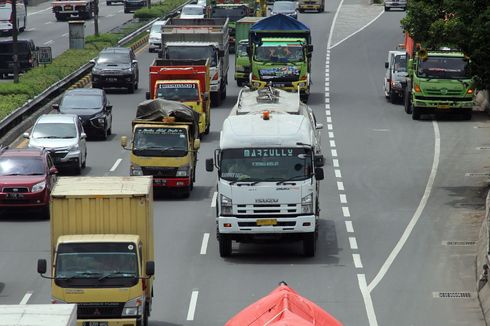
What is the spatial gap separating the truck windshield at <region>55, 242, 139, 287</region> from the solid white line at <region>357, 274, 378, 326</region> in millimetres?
4704

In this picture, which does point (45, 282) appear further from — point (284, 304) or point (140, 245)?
point (284, 304)

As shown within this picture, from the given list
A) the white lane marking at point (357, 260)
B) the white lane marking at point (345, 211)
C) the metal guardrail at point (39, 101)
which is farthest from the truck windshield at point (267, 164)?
the metal guardrail at point (39, 101)

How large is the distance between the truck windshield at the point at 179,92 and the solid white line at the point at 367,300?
1888cm

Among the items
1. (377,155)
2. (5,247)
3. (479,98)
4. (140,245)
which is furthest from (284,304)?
(479,98)

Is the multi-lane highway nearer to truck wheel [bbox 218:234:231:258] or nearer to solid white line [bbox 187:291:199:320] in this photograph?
solid white line [bbox 187:291:199:320]

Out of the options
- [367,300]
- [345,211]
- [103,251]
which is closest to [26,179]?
[345,211]

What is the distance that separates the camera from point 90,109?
4828cm

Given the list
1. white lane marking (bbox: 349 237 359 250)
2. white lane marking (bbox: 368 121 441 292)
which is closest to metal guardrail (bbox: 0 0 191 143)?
white lane marking (bbox: 368 121 441 292)

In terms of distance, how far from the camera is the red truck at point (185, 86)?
48.0 meters

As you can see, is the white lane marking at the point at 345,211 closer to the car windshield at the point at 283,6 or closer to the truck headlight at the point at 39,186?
the truck headlight at the point at 39,186

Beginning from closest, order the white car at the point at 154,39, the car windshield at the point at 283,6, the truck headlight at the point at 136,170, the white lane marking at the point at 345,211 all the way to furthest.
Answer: the white lane marking at the point at 345,211, the truck headlight at the point at 136,170, the white car at the point at 154,39, the car windshield at the point at 283,6

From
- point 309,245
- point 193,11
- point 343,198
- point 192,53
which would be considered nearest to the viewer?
point 309,245

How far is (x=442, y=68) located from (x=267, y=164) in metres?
21.6

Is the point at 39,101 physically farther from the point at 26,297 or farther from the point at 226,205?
the point at 26,297
